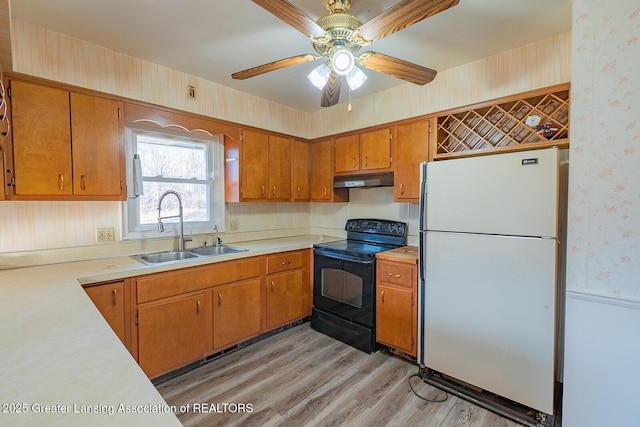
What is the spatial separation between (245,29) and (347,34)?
73 cm

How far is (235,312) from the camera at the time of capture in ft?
8.28

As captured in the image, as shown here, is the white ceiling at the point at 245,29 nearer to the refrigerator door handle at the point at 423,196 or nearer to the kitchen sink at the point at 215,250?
the refrigerator door handle at the point at 423,196

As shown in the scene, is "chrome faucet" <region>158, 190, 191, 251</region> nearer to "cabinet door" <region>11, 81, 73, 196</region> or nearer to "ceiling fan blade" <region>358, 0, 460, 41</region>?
"cabinet door" <region>11, 81, 73, 196</region>

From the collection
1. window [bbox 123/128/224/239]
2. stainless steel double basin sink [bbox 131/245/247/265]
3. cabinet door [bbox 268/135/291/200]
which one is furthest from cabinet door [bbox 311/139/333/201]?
stainless steel double basin sink [bbox 131/245/247/265]

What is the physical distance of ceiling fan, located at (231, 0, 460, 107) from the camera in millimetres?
1205

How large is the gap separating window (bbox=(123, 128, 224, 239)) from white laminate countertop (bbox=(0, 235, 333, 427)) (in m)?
1.08

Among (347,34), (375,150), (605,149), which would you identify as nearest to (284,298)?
(375,150)

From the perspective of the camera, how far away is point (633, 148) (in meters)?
1.40

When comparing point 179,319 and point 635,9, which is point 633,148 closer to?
point 635,9

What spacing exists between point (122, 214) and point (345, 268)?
1.92 m

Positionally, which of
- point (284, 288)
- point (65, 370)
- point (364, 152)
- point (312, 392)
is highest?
point (364, 152)

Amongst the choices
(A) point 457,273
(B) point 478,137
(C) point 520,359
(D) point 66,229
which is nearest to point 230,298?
(D) point 66,229

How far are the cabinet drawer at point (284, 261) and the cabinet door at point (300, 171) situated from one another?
0.70 m

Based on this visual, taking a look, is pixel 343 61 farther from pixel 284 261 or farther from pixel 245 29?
pixel 284 261
